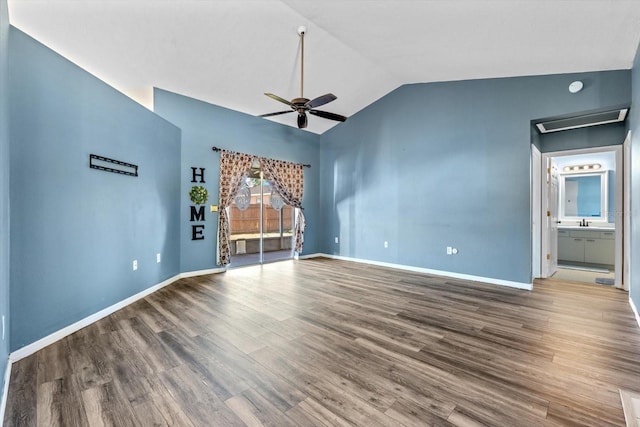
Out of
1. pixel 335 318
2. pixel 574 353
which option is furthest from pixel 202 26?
pixel 574 353

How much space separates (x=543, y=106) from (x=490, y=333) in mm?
3438

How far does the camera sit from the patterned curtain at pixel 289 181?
237 inches

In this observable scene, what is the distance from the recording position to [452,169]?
4.92 meters

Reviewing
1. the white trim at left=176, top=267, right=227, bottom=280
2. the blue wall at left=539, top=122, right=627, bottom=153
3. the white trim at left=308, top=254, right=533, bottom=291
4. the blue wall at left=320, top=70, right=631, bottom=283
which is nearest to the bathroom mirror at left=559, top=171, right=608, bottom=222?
the blue wall at left=539, top=122, right=627, bottom=153

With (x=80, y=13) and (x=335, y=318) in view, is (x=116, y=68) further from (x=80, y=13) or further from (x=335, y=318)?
(x=335, y=318)

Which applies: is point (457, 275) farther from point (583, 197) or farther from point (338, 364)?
point (583, 197)

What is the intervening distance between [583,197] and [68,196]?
9.33 meters

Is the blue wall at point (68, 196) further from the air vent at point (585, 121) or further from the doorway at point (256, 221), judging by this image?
the air vent at point (585, 121)

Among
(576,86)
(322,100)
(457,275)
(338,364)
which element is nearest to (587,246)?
(457,275)

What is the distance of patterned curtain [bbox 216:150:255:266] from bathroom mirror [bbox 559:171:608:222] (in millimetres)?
7484

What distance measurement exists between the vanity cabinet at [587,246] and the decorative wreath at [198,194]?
7.50m

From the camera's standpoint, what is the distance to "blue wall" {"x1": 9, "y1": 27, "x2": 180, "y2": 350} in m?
2.30

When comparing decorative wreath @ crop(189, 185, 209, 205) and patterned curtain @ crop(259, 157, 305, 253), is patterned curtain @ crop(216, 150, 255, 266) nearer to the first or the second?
decorative wreath @ crop(189, 185, 209, 205)

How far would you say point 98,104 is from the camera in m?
3.05
